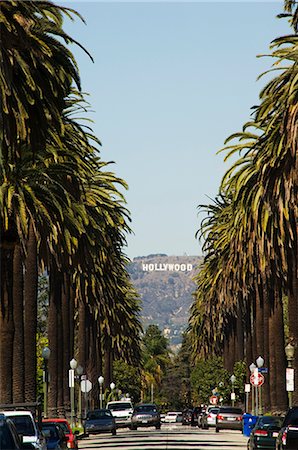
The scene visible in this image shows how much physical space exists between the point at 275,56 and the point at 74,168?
8942mm

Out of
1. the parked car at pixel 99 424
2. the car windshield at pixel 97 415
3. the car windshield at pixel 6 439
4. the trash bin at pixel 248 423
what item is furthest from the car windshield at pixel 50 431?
the car windshield at pixel 97 415

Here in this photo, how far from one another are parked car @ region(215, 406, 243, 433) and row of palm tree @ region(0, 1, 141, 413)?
906 cm

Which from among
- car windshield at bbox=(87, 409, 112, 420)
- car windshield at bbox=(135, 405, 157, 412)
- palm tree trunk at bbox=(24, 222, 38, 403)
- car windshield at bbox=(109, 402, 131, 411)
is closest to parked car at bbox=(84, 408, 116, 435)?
car windshield at bbox=(87, 409, 112, 420)

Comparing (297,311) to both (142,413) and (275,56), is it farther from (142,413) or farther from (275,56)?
(142,413)

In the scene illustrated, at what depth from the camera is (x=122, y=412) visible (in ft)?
288

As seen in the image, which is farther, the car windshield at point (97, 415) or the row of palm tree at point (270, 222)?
the car windshield at point (97, 415)

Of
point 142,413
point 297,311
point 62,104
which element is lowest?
point 142,413

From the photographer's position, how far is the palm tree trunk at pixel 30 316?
169 ft

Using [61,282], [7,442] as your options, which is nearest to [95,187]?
[61,282]

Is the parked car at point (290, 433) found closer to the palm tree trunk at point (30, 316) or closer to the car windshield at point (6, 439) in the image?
the car windshield at point (6, 439)

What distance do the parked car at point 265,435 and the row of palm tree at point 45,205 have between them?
414 inches

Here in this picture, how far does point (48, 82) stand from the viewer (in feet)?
111

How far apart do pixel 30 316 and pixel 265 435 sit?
13457 millimetres

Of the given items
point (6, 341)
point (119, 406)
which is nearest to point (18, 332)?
point (6, 341)
